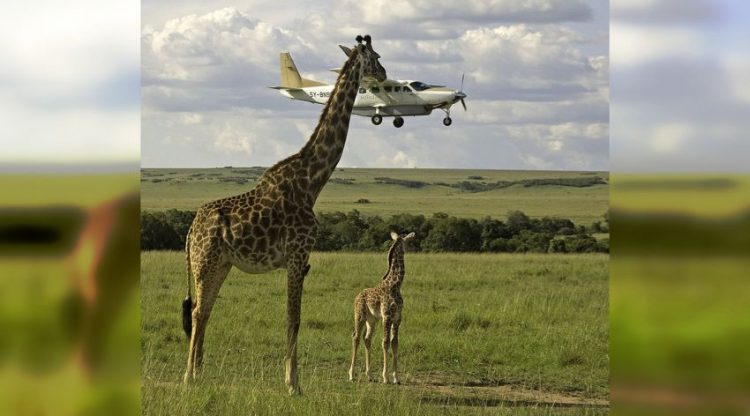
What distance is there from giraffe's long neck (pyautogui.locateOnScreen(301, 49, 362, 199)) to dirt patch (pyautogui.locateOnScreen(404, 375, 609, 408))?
199 cm

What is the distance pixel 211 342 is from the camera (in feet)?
38.9

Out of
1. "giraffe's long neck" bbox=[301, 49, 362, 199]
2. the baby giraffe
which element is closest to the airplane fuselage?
the baby giraffe

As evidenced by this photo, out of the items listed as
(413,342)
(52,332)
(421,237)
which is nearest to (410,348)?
(413,342)

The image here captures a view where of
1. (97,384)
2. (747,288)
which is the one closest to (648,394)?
(747,288)

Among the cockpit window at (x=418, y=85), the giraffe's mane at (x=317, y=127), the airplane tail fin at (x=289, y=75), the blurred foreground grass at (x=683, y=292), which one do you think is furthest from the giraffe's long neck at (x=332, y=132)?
the airplane tail fin at (x=289, y=75)

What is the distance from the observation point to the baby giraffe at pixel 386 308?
948cm

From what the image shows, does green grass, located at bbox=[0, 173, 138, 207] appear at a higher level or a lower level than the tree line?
higher

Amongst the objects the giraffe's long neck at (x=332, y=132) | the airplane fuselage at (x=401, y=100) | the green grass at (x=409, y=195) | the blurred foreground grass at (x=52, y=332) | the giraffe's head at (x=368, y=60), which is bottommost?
the green grass at (x=409, y=195)

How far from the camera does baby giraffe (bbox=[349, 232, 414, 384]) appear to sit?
9.48m

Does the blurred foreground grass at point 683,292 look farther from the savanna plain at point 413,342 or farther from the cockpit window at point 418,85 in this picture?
the cockpit window at point 418,85

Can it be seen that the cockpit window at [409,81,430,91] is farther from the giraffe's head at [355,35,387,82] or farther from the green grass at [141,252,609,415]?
the giraffe's head at [355,35,387,82]

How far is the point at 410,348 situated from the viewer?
462 inches

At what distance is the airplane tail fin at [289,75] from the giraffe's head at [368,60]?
52953mm

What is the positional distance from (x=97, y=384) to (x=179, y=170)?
310ft
